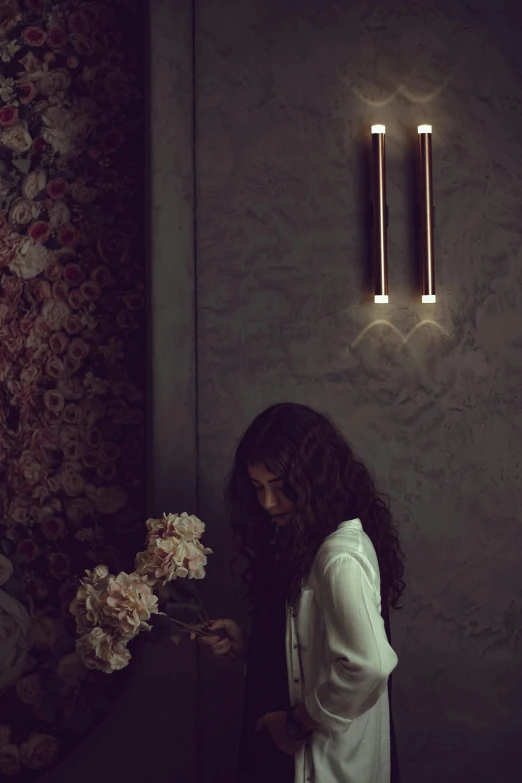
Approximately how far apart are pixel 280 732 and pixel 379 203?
1571 millimetres

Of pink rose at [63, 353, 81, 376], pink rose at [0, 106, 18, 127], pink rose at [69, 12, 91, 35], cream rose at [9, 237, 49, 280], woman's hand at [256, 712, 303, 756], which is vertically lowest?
woman's hand at [256, 712, 303, 756]

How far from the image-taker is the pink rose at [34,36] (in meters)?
2.64

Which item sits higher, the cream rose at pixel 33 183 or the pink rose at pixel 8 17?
the pink rose at pixel 8 17

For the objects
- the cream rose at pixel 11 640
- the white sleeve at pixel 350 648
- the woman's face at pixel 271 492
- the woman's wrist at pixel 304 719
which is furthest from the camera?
the cream rose at pixel 11 640

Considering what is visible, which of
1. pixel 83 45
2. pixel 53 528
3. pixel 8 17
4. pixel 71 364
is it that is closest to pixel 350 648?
pixel 53 528

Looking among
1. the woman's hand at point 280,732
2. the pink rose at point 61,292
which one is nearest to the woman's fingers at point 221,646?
the woman's hand at point 280,732

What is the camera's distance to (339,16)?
2611mm

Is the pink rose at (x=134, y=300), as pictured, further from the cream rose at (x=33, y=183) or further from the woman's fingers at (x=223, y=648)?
the woman's fingers at (x=223, y=648)

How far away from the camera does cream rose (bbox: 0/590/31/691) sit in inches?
98.5

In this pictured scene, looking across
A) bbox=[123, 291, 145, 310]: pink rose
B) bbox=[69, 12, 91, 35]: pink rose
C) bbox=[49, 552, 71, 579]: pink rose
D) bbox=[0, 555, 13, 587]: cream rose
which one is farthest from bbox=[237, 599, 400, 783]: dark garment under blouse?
bbox=[69, 12, 91, 35]: pink rose

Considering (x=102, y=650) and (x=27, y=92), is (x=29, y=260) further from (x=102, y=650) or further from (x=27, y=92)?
(x=102, y=650)

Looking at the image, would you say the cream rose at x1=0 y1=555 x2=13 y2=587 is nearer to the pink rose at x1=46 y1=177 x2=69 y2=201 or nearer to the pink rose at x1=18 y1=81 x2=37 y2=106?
the pink rose at x1=46 y1=177 x2=69 y2=201

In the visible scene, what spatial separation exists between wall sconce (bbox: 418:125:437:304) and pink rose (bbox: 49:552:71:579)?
1413 mm

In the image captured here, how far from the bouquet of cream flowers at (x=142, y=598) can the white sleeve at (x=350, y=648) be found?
0.39 metres
